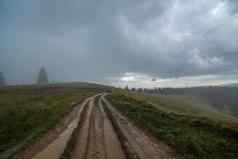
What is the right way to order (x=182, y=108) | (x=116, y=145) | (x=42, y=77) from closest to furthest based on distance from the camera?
(x=116, y=145) → (x=182, y=108) → (x=42, y=77)

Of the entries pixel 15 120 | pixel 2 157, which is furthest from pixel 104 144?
pixel 15 120

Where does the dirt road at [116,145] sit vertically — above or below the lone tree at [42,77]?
below

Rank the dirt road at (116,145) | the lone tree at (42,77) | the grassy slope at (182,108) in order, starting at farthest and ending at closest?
the lone tree at (42,77)
the grassy slope at (182,108)
the dirt road at (116,145)

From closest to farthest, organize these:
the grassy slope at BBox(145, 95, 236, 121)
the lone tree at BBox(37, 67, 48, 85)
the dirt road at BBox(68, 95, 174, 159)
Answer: the dirt road at BBox(68, 95, 174, 159) < the grassy slope at BBox(145, 95, 236, 121) < the lone tree at BBox(37, 67, 48, 85)

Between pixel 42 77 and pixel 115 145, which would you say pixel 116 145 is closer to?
pixel 115 145

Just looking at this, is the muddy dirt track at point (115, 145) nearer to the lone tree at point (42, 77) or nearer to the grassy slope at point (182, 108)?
the grassy slope at point (182, 108)

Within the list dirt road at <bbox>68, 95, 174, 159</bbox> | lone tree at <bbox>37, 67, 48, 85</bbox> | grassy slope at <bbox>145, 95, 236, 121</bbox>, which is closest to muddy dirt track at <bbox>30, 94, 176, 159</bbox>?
dirt road at <bbox>68, 95, 174, 159</bbox>

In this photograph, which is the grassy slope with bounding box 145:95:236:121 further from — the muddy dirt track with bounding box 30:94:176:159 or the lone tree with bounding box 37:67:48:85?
the lone tree with bounding box 37:67:48:85

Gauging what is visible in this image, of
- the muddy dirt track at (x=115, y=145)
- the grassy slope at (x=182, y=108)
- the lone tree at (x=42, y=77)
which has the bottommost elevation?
the grassy slope at (x=182, y=108)

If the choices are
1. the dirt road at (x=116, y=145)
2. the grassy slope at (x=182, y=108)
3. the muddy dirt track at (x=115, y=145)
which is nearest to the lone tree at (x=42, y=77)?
the grassy slope at (x=182, y=108)

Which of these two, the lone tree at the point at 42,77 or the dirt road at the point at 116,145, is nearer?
the dirt road at the point at 116,145

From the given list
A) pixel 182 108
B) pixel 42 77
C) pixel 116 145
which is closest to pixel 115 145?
pixel 116 145

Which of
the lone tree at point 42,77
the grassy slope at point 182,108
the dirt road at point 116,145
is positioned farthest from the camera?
the lone tree at point 42,77

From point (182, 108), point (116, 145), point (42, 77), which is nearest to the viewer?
point (116, 145)
